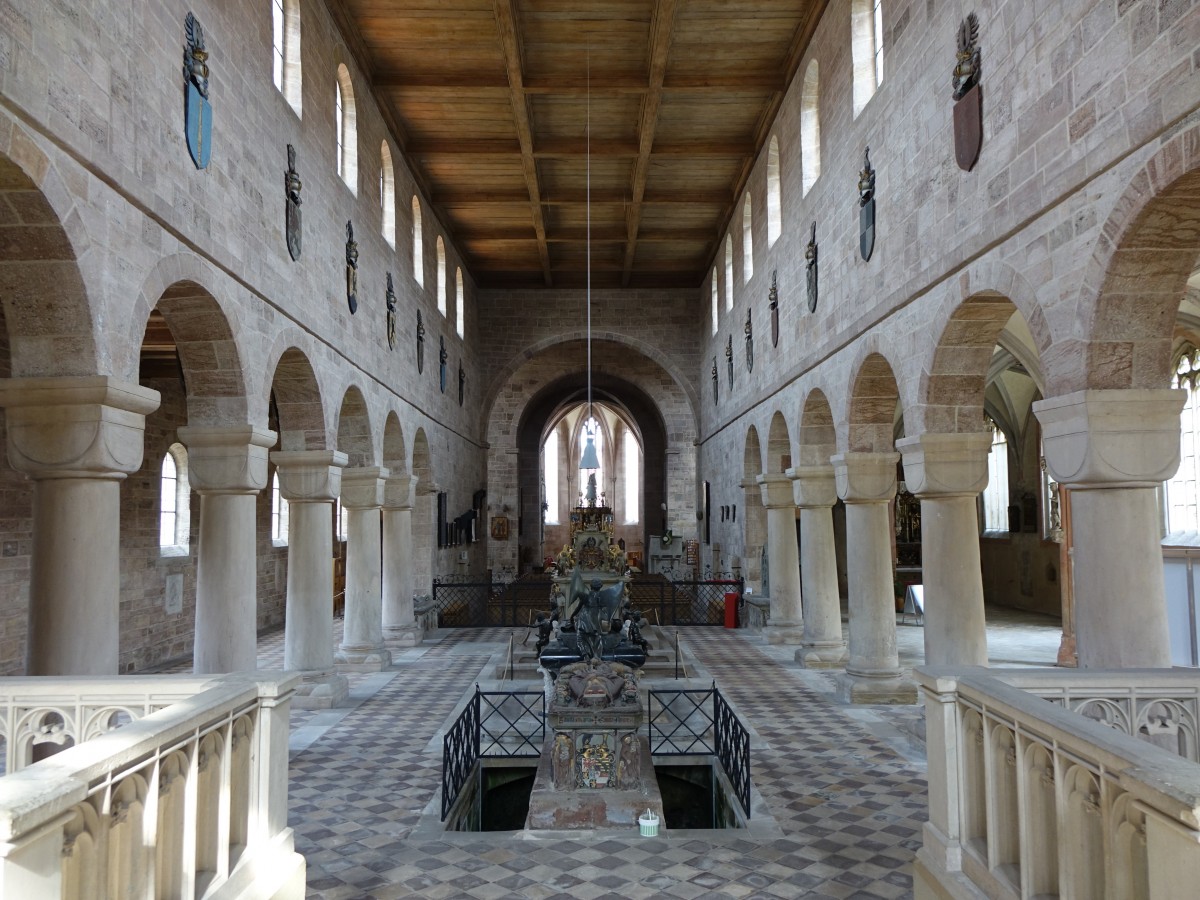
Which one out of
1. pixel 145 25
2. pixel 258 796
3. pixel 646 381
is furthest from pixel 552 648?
pixel 646 381

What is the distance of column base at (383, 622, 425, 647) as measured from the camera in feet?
54.9

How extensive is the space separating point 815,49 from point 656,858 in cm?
1109

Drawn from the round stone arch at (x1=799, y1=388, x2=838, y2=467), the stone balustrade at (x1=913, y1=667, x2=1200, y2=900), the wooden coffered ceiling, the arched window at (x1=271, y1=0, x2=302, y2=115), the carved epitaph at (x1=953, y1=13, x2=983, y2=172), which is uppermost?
the wooden coffered ceiling

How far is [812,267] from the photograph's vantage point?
1301 cm

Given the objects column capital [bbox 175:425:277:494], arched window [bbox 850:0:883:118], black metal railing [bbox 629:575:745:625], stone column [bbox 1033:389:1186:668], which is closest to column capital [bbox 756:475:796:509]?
black metal railing [bbox 629:575:745:625]

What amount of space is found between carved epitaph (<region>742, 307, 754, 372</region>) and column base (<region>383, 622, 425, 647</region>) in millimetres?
7857

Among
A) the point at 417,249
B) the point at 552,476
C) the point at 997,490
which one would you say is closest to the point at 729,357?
the point at 417,249

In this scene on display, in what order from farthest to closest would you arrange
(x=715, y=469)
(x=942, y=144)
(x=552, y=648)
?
1. (x=715, y=469)
2. (x=552, y=648)
3. (x=942, y=144)

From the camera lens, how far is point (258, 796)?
15.7ft

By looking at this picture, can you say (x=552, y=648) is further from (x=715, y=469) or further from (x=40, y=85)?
(x=715, y=469)

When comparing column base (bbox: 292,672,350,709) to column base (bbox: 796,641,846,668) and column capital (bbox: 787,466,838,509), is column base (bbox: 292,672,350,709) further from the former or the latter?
column capital (bbox: 787,466,838,509)

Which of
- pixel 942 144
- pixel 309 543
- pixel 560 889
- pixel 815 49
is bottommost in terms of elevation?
pixel 560 889

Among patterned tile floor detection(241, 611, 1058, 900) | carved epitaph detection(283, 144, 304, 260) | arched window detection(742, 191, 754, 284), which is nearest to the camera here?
patterned tile floor detection(241, 611, 1058, 900)

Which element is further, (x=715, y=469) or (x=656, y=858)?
(x=715, y=469)
